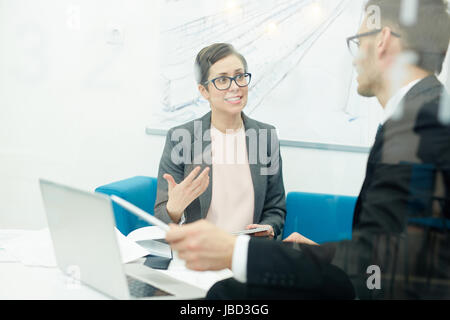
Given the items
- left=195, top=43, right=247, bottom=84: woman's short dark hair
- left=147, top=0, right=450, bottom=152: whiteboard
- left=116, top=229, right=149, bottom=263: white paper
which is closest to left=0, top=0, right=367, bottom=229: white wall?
left=147, top=0, right=450, bottom=152: whiteboard

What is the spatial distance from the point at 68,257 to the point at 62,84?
1.49 metres

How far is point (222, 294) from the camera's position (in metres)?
0.89

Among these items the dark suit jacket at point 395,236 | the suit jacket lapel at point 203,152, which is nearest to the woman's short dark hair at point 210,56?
the suit jacket lapel at point 203,152

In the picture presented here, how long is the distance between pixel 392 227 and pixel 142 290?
0.56 meters

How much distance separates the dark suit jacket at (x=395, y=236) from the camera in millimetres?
783

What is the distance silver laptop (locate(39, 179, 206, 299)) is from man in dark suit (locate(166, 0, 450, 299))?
116 millimetres

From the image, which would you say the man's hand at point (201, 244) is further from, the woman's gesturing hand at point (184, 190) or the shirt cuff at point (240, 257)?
the woman's gesturing hand at point (184, 190)

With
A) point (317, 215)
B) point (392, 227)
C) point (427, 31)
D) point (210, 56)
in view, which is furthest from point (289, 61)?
point (392, 227)

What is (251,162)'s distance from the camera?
1.55 metres

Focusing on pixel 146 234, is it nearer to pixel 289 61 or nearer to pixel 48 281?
pixel 48 281

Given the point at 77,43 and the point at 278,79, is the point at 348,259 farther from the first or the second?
the point at 77,43

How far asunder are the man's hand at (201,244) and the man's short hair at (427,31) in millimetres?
583

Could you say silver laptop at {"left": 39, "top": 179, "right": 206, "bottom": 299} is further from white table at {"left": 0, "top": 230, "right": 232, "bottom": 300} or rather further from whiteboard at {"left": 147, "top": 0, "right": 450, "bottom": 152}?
whiteboard at {"left": 147, "top": 0, "right": 450, "bottom": 152}
